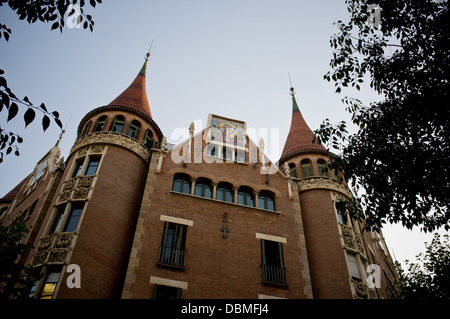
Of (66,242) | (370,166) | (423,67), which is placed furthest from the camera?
(66,242)

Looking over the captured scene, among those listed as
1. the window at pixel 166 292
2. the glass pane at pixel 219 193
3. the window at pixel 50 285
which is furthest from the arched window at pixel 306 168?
the window at pixel 50 285

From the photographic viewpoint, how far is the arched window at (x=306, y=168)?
933 inches

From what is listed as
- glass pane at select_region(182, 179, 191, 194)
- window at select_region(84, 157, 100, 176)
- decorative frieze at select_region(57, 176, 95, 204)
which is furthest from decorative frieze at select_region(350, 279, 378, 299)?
window at select_region(84, 157, 100, 176)

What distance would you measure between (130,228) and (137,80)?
14.2m

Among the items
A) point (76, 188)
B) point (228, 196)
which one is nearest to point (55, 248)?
point (76, 188)

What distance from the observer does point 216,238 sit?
58.7 ft

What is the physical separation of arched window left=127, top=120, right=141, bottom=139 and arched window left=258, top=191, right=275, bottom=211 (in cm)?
855

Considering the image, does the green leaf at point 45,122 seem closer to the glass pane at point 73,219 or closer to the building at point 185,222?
the building at point 185,222

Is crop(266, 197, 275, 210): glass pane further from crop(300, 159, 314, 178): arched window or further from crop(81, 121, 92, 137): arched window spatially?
crop(81, 121, 92, 137): arched window

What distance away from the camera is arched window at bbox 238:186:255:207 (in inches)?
804

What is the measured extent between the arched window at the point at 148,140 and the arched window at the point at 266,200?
766 cm

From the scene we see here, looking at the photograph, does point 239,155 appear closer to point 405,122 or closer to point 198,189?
point 198,189
